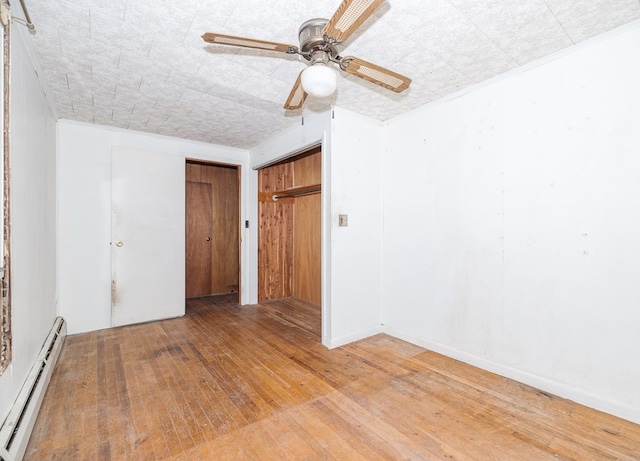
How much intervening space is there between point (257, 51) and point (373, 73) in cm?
91

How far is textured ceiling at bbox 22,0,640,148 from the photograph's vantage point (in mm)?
1725

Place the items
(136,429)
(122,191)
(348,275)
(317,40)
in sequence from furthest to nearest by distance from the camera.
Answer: (122,191) → (348,275) → (136,429) → (317,40)

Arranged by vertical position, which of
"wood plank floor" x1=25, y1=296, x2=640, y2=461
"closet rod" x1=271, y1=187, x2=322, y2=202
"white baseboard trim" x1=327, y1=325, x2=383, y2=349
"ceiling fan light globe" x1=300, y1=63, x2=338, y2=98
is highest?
"ceiling fan light globe" x1=300, y1=63, x2=338, y2=98

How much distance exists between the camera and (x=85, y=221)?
142 inches

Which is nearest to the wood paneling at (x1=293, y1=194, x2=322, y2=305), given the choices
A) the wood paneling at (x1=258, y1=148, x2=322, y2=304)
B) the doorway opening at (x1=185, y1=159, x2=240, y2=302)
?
the wood paneling at (x1=258, y1=148, x2=322, y2=304)

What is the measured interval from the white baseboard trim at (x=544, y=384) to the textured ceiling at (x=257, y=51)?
8.12 feet

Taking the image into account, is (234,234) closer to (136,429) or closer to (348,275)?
(348,275)

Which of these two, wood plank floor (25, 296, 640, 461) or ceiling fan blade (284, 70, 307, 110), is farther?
ceiling fan blade (284, 70, 307, 110)

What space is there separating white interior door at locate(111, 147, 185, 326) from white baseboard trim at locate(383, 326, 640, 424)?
3340 mm

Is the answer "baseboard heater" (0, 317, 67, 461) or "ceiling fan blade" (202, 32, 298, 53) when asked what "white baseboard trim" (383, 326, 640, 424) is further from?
"baseboard heater" (0, 317, 67, 461)

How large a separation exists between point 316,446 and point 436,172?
8.43ft

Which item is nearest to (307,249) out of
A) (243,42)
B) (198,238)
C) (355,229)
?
(355,229)

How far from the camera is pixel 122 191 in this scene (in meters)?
3.80

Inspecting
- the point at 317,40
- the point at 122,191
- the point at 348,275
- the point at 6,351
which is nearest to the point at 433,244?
the point at 348,275
